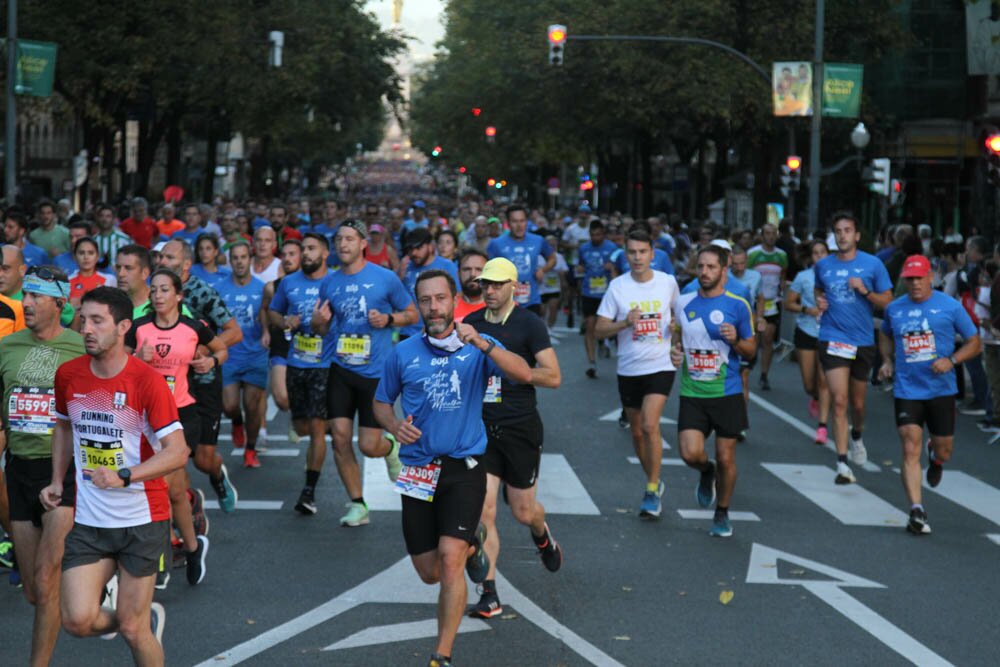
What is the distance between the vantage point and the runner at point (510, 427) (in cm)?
851

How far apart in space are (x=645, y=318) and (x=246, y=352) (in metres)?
3.31

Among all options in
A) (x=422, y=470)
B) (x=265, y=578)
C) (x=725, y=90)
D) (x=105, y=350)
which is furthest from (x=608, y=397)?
(x=725, y=90)

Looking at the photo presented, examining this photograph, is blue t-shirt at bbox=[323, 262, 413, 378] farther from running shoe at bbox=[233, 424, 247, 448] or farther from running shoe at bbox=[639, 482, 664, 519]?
running shoe at bbox=[233, 424, 247, 448]

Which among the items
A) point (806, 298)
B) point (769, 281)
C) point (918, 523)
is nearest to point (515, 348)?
point (918, 523)

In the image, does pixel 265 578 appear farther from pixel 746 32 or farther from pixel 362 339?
pixel 746 32

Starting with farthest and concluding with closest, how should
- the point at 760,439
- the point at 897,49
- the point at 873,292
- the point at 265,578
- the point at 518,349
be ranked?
the point at 897,49
the point at 760,439
the point at 873,292
the point at 265,578
the point at 518,349

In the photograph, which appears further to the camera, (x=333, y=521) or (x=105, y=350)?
(x=333, y=521)

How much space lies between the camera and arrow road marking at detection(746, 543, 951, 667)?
26.5 ft

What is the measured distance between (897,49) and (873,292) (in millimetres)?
29939

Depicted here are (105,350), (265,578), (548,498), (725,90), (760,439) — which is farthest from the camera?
(725,90)

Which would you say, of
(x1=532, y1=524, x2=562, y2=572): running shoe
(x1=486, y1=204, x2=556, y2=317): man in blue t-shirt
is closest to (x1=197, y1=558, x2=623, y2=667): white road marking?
(x1=532, y1=524, x2=562, y2=572): running shoe

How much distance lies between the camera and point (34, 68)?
28547mm

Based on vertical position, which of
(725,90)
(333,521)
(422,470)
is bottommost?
(333,521)

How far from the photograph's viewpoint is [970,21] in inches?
1576
